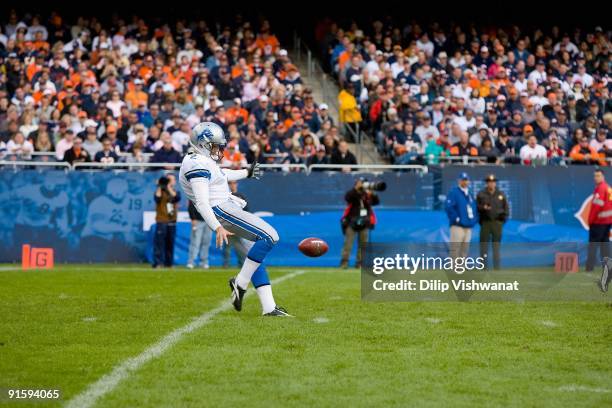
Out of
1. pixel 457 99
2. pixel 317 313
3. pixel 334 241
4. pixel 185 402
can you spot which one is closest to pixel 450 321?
pixel 317 313

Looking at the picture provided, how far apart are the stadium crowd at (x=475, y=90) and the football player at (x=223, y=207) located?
10947 mm

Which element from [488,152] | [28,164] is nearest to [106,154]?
[28,164]

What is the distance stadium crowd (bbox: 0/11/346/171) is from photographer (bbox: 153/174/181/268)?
1.21 metres

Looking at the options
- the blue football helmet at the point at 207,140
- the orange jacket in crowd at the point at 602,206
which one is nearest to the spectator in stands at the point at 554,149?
the orange jacket in crowd at the point at 602,206

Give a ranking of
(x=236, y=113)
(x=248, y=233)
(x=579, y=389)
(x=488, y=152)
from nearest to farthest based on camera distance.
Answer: (x=579, y=389) < (x=248, y=233) < (x=488, y=152) < (x=236, y=113)

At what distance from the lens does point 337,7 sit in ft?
89.9

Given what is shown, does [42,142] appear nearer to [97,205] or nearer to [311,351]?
[97,205]

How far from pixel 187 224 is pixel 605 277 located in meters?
10.1

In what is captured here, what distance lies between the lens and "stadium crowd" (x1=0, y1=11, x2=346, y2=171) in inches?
776

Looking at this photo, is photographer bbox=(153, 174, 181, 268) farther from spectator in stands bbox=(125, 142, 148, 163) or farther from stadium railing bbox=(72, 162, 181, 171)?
spectator in stands bbox=(125, 142, 148, 163)

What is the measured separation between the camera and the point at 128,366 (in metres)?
6.79

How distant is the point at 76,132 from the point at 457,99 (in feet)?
26.8

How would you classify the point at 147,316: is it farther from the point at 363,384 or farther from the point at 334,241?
the point at 334,241

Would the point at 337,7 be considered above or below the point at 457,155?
above
